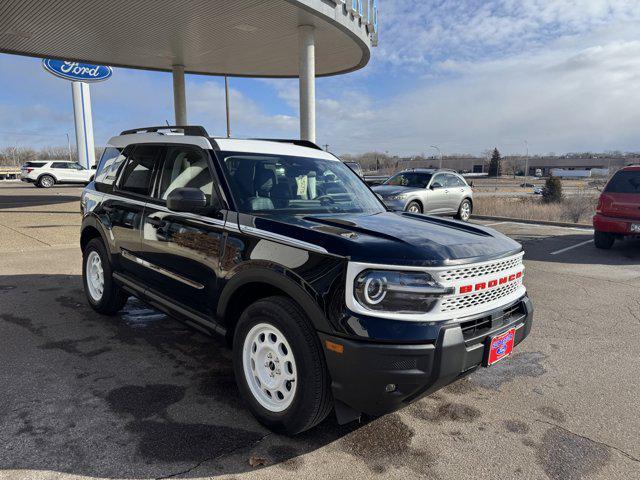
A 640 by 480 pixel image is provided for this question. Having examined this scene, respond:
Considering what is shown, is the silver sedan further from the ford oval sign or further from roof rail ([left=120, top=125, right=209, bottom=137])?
the ford oval sign

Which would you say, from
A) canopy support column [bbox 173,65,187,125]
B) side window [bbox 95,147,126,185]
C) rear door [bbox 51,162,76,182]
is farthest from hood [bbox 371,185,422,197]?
rear door [bbox 51,162,76,182]

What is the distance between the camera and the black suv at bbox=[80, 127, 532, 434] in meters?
2.49

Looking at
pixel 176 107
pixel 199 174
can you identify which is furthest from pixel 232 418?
pixel 176 107

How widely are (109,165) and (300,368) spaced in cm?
374

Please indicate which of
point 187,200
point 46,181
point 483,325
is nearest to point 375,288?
point 483,325

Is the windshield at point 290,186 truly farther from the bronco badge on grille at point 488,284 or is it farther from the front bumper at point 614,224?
the front bumper at point 614,224

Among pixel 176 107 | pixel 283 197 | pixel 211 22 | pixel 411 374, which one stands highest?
pixel 211 22

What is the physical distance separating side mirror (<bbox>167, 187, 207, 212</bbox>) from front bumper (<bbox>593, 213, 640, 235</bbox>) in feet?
29.0

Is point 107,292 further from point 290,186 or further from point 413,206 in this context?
point 413,206

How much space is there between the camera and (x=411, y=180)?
1395 cm

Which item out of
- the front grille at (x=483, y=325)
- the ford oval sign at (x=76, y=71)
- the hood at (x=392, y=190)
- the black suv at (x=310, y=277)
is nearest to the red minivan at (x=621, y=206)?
the hood at (x=392, y=190)

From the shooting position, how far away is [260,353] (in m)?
3.01

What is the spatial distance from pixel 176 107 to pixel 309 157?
56.1 ft

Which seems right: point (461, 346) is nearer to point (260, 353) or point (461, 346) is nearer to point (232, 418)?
point (260, 353)
